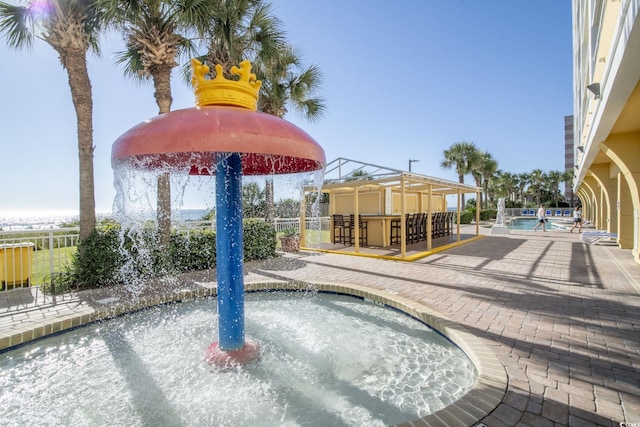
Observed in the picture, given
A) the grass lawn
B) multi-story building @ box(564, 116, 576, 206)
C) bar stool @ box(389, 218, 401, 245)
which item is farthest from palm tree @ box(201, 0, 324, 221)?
multi-story building @ box(564, 116, 576, 206)

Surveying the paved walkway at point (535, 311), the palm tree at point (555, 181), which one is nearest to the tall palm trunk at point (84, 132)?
the paved walkway at point (535, 311)

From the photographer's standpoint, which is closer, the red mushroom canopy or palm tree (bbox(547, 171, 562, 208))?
the red mushroom canopy

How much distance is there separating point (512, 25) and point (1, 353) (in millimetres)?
14187

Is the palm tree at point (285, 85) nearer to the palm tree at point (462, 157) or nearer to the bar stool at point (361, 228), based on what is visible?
the bar stool at point (361, 228)

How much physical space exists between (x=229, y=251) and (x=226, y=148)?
55.0 inches

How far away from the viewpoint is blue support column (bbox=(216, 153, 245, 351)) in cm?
310

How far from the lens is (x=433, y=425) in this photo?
1.96 m

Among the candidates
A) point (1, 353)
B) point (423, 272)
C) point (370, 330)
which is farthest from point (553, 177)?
point (1, 353)

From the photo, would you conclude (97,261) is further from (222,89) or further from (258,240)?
(222,89)

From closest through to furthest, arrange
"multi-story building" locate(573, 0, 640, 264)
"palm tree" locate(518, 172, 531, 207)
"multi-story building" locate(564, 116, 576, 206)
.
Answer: "multi-story building" locate(573, 0, 640, 264) → "palm tree" locate(518, 172, 531, 207) → "multi-story building" locate(564, 116, 576, 206)

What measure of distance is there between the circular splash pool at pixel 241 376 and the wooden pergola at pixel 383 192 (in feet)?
17.6

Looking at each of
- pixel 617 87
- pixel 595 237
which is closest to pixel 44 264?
pixel 617 87

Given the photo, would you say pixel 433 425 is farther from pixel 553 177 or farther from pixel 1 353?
pixel 553 177

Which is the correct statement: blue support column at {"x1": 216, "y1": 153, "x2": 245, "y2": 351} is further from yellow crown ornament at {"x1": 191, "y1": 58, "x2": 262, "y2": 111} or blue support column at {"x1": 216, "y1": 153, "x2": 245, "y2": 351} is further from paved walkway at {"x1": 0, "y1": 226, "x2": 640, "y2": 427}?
paved walkway at {"x1": 0, "y1": 226, "x2": 640, "y2": 427}
